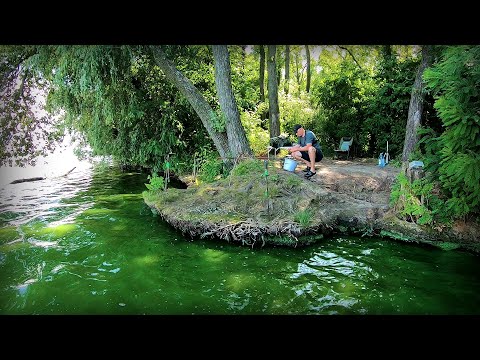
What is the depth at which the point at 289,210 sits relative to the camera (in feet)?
19.3

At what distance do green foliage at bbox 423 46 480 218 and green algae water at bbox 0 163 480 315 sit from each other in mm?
974

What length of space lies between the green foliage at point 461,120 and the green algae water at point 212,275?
974mm

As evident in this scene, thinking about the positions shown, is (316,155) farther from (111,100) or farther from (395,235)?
(111,100)

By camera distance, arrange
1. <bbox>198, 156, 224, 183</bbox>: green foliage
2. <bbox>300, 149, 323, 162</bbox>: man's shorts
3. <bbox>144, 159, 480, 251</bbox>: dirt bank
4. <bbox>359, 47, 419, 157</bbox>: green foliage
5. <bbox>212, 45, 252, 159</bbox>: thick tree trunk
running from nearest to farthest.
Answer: <bbox>144, 159, 480, 251</bbox>: dirt bank
<bbox>300, 149, 323, 162</bbox>: man's shorts
<bbox>198, 156, 224, 183</bbox>: green foliage
<bbox>212, 45, 252, 159</bbox>: thick tree trunk
<bbox>359, 47, 419, 157</bbox>: green foliage

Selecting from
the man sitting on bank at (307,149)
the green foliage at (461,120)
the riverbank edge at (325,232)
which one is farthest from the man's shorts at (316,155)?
the green foliage at (461,120)

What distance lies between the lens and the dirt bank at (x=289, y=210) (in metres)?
5.52

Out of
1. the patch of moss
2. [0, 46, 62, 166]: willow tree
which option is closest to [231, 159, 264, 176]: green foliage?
the patch of moss

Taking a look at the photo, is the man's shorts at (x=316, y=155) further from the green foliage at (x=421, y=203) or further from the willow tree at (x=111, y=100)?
the green foliage at (x=421, y=203)

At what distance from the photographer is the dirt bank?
5.52 metres

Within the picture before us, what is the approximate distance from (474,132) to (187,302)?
13.5ft

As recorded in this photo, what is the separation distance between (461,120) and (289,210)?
2719 mm

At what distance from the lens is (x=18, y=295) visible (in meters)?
4.26

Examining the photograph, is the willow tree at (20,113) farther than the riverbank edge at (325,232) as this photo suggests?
Yes

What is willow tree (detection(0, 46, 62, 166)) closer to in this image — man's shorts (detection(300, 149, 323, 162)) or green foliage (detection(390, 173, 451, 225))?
man's shorts (detection(300, 149, 323, 162))
